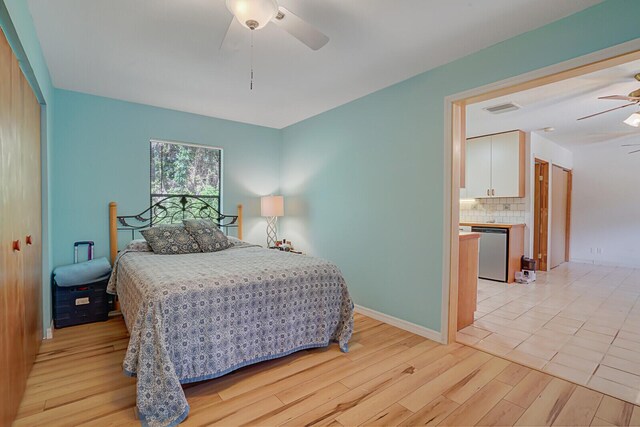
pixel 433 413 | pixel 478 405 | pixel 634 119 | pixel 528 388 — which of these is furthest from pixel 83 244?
pixel 634 119

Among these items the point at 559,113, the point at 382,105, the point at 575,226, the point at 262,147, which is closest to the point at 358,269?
the point at 382,105

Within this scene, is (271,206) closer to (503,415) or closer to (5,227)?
(5,227)

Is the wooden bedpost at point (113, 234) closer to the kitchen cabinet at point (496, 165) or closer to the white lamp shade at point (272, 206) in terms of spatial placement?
the white lamp shade at point (272, 206)

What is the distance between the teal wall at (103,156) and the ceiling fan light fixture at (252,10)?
2774mm

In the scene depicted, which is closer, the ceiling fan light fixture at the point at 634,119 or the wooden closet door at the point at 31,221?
the wooden closet door at the point at 31,221

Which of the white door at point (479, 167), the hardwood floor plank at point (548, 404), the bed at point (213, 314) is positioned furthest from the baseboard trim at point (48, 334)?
the white door at point (479, 167)

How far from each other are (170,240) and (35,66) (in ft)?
5.81

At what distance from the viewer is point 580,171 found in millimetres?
6535

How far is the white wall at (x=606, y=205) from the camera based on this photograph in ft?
19.4

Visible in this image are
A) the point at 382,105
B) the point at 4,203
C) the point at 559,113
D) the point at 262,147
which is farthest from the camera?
the point at 262,147

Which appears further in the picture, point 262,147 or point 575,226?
point 575,226

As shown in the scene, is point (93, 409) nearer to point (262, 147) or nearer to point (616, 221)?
point (262, 147)

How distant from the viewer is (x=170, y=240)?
331 cm

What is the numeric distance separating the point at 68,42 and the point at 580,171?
332 inches
